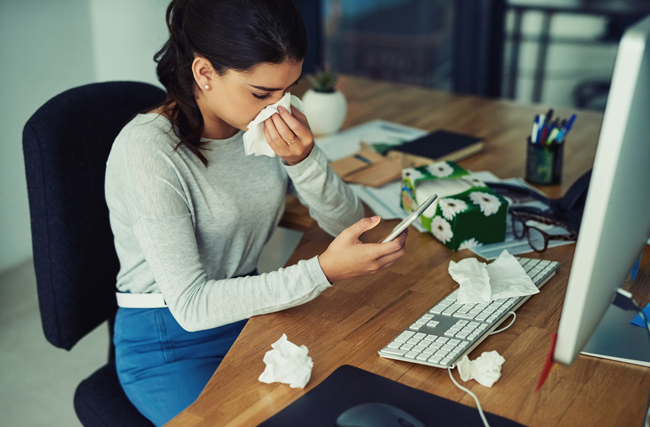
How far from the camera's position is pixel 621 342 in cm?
86

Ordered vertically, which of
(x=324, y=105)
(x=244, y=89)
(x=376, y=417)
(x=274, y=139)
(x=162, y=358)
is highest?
(x=244, y=89)

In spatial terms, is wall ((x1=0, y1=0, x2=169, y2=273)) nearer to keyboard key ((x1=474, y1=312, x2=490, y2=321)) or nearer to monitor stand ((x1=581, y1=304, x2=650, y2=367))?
keyboard key ((x1=474, y1=312, x2=490, y2=321))

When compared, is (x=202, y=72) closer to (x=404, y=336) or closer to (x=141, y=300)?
(x=141, y=300)

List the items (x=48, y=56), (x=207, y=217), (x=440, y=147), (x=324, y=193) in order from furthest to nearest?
(x=48, y=56)
(x=440, y=147)
(x=324, y=193)
(x=207, y=217)

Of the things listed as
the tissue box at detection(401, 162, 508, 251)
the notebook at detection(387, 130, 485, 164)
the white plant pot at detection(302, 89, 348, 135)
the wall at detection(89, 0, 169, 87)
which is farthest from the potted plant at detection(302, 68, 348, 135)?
the wall at detection(89, 0, 169, 87)

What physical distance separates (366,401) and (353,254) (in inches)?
10.0

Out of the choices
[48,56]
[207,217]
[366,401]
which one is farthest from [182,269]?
[48,56]

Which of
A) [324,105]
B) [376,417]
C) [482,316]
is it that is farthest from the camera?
[324,105]

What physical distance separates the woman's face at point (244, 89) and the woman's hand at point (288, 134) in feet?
0.11

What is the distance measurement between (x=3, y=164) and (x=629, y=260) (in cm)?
228

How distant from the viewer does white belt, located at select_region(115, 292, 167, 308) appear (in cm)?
114

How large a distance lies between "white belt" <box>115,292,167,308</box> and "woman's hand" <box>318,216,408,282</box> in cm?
38

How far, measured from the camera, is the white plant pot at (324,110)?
1.75 meters

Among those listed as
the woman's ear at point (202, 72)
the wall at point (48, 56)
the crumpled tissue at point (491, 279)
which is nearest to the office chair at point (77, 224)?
the woman's ear at point (202, 72)
